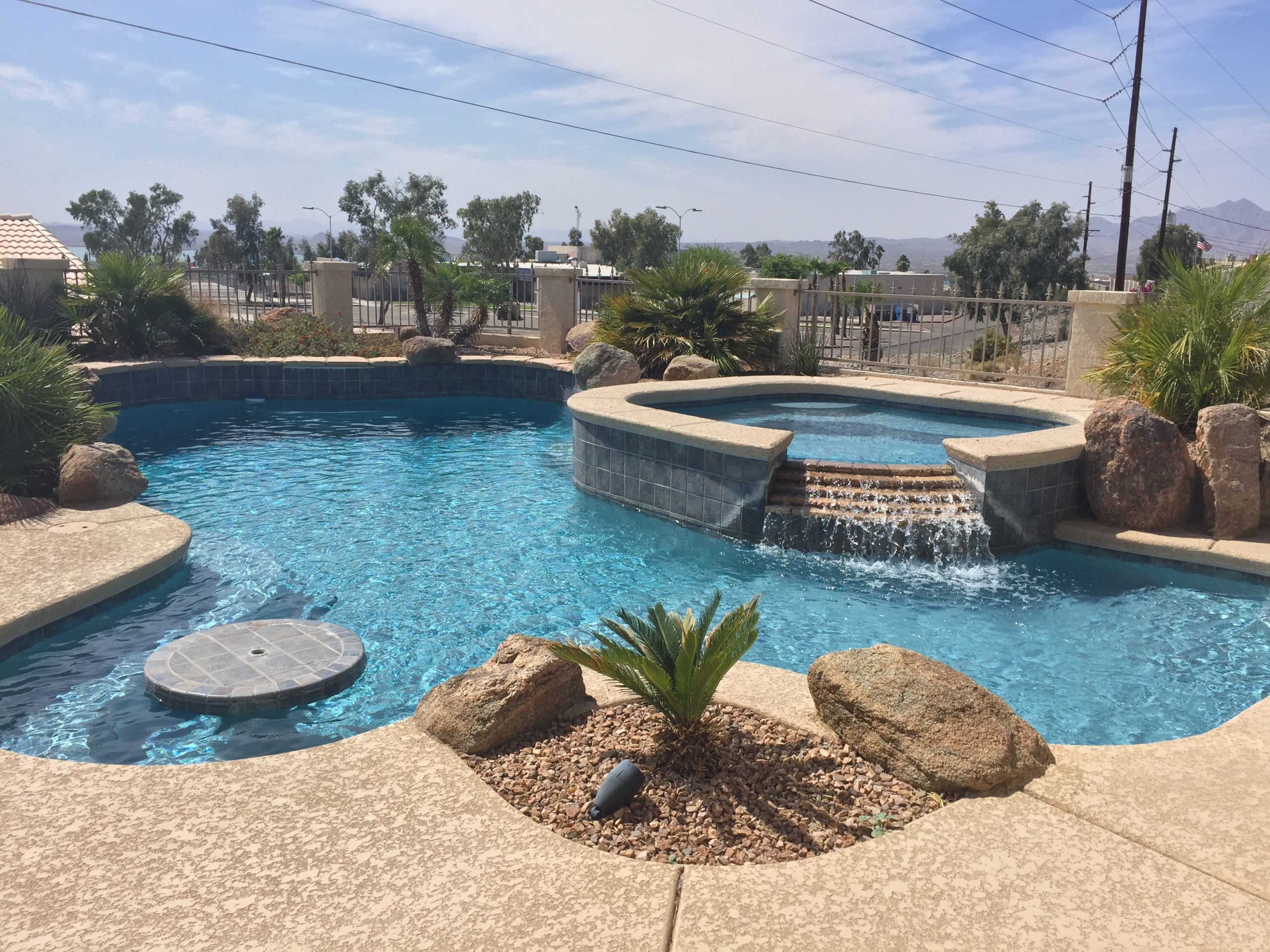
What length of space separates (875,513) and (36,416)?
817cm

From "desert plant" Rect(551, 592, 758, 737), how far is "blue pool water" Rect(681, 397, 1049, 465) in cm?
571

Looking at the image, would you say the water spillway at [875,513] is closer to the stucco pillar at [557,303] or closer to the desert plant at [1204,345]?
the desert plant at [1204,345]

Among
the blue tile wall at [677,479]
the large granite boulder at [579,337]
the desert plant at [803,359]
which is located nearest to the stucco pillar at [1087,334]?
the desert plant at [803,359]

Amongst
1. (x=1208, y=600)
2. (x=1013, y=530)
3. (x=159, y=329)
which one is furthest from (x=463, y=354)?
(x=1208, y=600)

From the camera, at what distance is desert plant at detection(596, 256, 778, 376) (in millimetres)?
15000

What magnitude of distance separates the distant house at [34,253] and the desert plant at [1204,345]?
1713 centimetres

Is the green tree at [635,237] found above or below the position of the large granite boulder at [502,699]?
above

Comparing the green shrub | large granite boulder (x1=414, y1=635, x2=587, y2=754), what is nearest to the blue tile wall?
large granite boulder (x1=414, y1=635, x2=587, y2=754)

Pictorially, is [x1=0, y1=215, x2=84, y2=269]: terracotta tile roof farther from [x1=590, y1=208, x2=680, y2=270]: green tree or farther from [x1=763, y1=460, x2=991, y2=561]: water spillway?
[x1=590, y1=208, x2=680, y2=270]: green tree

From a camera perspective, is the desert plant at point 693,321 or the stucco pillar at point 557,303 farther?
the stucco pillar at point 557,303

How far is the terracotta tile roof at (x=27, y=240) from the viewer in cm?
2050

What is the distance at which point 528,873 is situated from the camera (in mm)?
3320

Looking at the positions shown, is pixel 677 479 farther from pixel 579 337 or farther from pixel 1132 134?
pixel 1132 134

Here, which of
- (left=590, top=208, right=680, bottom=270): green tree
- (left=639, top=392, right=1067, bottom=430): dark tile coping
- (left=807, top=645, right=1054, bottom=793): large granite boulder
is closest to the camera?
(left=807, top=645, right=1054, bottom=793): large granite boulder
